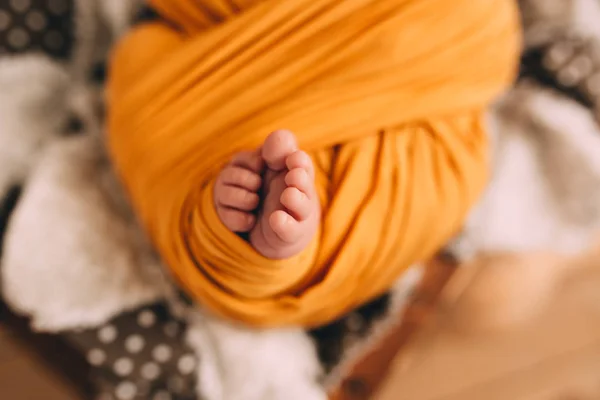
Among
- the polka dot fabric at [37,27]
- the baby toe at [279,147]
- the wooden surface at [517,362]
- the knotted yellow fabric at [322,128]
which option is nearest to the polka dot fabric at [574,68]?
the knotted yellow fabric at [322,128]

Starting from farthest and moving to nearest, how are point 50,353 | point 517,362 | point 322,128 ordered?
1. point 517,362
2. point 50,353
3. point 322,128

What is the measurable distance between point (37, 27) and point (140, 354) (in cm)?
41

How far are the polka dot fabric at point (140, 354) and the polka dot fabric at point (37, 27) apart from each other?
0.36 m

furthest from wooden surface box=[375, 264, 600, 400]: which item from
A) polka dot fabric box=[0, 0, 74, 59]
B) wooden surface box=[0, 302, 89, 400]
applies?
polka dot fabric box=[0, 0, 74, 59]

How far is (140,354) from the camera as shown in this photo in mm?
592

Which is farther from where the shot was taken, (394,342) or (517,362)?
(517,362)

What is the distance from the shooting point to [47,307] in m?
0.59

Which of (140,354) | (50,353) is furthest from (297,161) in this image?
(50,353)

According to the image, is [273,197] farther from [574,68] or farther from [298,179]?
[574,68]

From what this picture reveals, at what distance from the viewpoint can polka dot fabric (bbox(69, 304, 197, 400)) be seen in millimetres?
587

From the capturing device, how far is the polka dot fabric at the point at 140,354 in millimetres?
587

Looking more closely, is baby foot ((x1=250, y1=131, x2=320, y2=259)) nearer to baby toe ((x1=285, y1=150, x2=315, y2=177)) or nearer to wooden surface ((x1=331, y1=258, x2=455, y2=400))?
baby toe ((x1=285, y1=150, x2=315, y2=177))

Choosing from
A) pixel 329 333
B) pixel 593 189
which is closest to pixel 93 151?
pixel 329 333

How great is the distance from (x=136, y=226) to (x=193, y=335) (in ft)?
0.43
